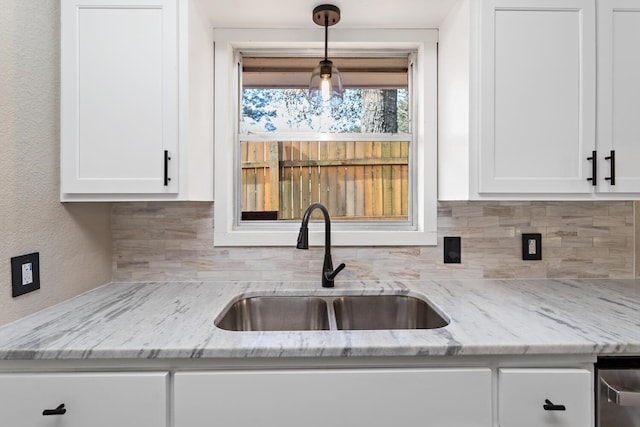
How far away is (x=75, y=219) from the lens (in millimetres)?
1325

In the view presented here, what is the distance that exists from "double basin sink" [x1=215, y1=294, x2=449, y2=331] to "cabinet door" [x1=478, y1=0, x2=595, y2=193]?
74 cm

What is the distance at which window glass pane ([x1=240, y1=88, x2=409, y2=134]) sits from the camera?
1.73m

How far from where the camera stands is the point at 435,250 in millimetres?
1619

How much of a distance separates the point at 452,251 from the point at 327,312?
2.22 feet

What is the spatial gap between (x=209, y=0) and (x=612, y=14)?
1569 mm

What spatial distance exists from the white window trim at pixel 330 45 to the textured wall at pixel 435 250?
0.05m


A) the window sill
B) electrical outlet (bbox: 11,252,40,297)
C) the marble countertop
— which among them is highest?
the window sill

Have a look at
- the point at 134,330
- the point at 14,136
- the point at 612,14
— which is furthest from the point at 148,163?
the point at 612,14

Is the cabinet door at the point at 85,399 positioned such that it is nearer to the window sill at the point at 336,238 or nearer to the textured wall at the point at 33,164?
the textured wall at the point at 33,164

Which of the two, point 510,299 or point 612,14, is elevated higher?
point 612,14

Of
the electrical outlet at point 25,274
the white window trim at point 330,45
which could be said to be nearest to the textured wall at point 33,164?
the electrical outlet at point 25,274

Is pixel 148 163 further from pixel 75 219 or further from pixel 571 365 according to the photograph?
pixel 571 365

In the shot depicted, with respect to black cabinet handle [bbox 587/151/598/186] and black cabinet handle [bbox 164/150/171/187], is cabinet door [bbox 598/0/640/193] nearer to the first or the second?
black cabinet handle [bbox 587/151/598/186]

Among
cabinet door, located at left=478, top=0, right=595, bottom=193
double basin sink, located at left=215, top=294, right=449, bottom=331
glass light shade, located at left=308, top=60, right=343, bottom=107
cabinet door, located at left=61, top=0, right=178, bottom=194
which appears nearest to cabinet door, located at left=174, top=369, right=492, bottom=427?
double basin sink, located at left=215, top=294, right=449, bottom=331
